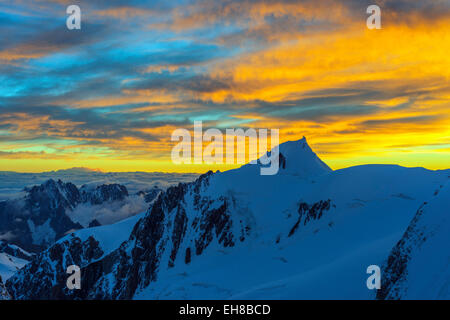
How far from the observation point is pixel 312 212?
169 meters

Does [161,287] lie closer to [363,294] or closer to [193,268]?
[193,268]

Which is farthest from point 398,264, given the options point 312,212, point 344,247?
point 312,212

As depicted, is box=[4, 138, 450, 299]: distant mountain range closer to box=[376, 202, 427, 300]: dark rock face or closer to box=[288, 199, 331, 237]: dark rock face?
box=[376, 202, 427, 300]: dark rock face

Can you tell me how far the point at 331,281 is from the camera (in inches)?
3529

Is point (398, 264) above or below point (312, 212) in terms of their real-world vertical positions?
above

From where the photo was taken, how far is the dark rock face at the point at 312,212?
6452 inches

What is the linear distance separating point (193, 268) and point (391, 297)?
14694cm

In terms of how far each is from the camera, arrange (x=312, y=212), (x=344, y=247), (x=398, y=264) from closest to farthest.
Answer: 1. (x=398, y=264)
2. (x=344, y=247)
3. (x=312, y=212)

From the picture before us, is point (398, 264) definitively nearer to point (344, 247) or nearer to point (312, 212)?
point (344, 247)

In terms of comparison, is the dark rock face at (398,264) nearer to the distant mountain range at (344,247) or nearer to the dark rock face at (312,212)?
the distant mountain range at (344,247)

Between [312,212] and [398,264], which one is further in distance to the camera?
[312,212]

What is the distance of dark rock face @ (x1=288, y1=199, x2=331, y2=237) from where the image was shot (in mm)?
163875
